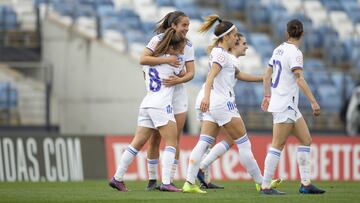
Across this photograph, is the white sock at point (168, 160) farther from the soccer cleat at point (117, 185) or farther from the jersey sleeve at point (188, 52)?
the jersey sleeve at point (188, 52)

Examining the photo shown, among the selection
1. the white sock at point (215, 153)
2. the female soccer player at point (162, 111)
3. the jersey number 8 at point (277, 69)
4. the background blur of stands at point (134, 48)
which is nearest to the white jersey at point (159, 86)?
the female soccer player at point (162, 111)

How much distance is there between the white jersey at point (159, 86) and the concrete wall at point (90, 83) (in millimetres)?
12123

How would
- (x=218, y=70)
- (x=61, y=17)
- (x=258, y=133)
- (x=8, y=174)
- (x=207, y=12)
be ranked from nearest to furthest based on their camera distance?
(x=218, y=70)
(x=8, y=174)
(x=258, y=133)
(x=61, y=17)
(x=207, y=12)

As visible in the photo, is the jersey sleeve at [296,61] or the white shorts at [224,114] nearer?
the jersey sleeve at [296,61]

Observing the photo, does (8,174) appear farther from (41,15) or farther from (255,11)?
(255,11)

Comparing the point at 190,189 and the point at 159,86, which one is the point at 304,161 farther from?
the point at 159,86

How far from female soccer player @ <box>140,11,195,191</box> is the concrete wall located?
460 inches

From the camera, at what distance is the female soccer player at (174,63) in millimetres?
13828

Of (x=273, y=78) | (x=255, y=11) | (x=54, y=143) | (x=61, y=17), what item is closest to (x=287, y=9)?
(x=255, y=11)

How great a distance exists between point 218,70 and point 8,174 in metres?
8.77

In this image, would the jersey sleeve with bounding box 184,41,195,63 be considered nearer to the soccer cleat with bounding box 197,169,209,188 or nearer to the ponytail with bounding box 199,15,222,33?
the ponytail with bounding box 199,15,222,33

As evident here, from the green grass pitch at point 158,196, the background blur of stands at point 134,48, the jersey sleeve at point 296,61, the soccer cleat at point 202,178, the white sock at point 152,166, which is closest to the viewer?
the green grass pitch at point 158,196

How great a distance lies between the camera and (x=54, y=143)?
859 inches

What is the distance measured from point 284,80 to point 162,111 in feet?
5.23
